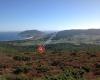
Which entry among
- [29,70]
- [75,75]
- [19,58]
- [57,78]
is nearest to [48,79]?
[57,78]

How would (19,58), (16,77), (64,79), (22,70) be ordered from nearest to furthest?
1. (64,79)
2. (16,77)
3. (22,70)
4. (19,58)

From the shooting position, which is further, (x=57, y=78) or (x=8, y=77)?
(x=8, y=77)

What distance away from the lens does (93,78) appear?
1736 cm

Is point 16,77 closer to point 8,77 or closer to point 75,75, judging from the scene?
point 8,77

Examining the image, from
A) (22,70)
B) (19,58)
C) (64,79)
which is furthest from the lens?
(19,58)

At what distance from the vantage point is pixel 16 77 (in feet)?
54.5

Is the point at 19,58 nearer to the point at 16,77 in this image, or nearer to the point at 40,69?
the point at 40,69

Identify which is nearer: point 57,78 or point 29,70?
point 57,78

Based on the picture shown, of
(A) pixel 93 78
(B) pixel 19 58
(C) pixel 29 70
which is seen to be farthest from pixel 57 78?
(B) pixel 19 58

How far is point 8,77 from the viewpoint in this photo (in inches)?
663

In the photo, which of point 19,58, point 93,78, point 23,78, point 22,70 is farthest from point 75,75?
point 19,58

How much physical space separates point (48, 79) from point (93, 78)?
12.9 feet

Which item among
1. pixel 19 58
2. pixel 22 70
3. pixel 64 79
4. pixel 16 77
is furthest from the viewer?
pixel 19 58

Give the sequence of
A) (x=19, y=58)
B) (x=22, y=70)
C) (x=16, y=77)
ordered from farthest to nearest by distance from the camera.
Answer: (x=19, y=58), (x=22, y=70), (x=16, y=77)
